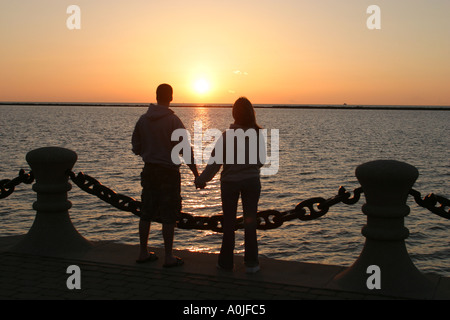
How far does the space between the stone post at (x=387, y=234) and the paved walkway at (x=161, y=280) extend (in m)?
0.16

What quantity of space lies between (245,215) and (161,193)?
859 millimetres

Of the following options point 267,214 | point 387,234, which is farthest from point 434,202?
point 267,214

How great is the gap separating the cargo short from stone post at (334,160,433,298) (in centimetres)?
173

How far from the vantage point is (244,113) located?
5285 mm

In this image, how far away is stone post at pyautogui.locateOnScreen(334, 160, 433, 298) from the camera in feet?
16.0

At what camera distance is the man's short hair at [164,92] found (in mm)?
5480

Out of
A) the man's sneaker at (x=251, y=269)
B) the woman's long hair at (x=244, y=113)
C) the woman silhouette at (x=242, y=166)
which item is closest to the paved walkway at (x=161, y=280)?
the man's sneaker at (x=251, y=269)

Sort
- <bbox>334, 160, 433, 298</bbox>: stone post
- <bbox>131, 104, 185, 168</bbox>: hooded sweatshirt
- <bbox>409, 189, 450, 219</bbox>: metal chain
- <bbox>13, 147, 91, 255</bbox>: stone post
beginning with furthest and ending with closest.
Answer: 1. <bbox>13, 147, 91, 255</bbox>: stone post
2. <bbox>131, 104, 185, 168</bbox>: hooded sweatshirt
3. <bbox>409, 189, 450, 219</bbox>: metal chain
4. <bbox>334, 160, 433, 298</bbox>: stone post

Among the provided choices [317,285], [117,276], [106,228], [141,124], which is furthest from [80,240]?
[106,228]

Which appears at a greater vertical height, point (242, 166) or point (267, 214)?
point (242, 166)

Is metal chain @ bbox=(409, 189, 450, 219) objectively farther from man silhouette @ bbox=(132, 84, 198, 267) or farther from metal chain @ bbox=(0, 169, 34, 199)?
metal chain @ bbox=(0, 169, 34, 199)

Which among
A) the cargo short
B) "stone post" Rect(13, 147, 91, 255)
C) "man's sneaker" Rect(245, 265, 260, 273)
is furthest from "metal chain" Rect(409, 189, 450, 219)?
"stone post" Rect(13, 147, 91, 255)

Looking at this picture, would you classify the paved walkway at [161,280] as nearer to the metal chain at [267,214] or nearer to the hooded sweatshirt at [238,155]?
the metal chain at [267,214]

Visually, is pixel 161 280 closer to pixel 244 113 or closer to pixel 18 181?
pixel 244 113
